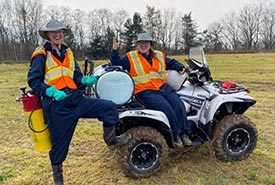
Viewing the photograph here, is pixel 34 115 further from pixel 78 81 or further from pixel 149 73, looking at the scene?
pixel 149 73

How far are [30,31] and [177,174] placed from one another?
51.6 meters

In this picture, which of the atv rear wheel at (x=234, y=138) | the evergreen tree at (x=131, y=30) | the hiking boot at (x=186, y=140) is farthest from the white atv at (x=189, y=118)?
the evergreen tree at (x=131, y=30)

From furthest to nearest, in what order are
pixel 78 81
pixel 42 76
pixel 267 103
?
pixel 267 103, pixel 78 81, pixel 42 76

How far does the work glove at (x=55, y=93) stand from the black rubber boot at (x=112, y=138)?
0.71 metres

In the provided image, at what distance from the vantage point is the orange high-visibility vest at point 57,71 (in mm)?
3555

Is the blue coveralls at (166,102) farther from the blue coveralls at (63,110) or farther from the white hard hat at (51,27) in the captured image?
the white hard hat at (51,27)

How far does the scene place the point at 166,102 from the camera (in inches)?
168

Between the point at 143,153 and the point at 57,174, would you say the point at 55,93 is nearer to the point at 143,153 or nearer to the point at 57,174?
the point at 57,174

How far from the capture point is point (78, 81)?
388 centimetres

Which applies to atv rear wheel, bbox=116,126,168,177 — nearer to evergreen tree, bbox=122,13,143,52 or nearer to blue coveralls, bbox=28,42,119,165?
blue coveralls, bbox=28,42,119,165

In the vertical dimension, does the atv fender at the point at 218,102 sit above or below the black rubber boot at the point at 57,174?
above

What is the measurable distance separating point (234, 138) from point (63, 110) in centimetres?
251

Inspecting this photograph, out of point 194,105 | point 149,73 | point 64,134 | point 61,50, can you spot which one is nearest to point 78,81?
point 61,50

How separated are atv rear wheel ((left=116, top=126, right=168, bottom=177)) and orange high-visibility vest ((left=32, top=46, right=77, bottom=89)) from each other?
1.05 m
